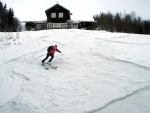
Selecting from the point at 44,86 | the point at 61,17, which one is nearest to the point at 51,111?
the point at 44,86

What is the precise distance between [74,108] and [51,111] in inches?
36.0

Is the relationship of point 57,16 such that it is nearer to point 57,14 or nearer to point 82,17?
point 57,14

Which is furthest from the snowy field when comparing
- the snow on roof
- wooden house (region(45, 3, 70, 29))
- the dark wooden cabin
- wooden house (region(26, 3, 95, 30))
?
the snow on roof

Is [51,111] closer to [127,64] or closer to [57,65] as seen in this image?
[57,65]

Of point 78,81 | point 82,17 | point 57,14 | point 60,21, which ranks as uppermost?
point 57,14

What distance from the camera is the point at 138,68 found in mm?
9586

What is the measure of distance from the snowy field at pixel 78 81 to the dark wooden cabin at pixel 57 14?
2704 cm

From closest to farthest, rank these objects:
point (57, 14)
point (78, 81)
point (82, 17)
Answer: point (78, 81) < point (57, 14) < point (82, 17)

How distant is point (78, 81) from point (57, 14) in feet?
109

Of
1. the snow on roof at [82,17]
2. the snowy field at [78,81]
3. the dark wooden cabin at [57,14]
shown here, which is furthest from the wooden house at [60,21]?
the snowy field at [78,81]

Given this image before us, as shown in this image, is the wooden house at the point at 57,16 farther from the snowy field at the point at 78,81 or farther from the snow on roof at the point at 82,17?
the snowy field at the point at 78,81

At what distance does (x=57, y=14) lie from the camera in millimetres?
39062

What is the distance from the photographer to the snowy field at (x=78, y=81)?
6.53 meters

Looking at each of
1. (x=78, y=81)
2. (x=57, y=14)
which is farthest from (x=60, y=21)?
(x=78, y=81)
